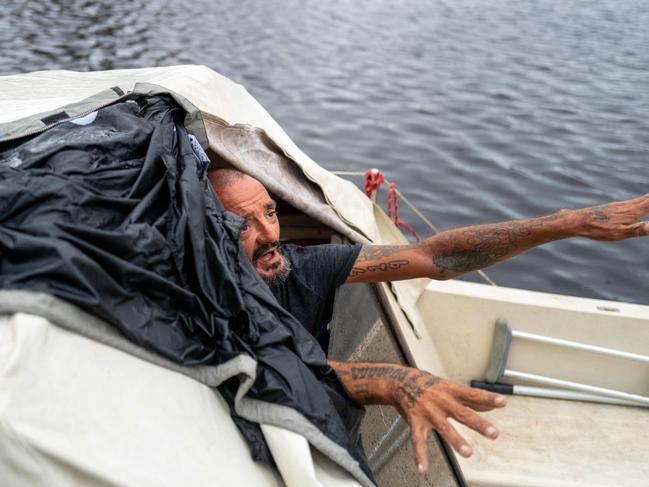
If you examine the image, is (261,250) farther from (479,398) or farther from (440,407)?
(479,398)

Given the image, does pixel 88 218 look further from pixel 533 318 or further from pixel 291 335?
pixel 533 318

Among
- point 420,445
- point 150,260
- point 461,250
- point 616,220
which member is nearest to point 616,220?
point 616,220

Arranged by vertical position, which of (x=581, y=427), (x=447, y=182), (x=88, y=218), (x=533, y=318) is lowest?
(x=447, y=182)

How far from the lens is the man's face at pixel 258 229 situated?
314 cm

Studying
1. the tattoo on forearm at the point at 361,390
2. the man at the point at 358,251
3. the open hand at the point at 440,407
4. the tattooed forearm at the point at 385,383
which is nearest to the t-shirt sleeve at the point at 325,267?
the man at the point at 358,251

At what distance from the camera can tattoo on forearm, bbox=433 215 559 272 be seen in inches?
121

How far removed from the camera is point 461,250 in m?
3.22

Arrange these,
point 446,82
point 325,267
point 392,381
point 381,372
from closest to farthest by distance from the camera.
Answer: point 392,381, point 381,372, point 325,267, point 446,82

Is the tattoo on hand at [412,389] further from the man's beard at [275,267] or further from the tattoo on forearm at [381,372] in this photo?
the man's beard at [275,267]

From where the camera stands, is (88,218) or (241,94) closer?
Answer: (88,218)

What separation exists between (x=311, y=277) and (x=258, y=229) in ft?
1.14

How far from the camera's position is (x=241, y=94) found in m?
4.36

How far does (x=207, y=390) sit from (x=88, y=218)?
0.60m

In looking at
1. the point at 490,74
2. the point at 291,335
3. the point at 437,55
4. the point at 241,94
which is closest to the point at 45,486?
the point at 291,335
